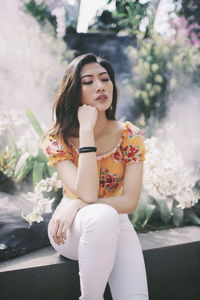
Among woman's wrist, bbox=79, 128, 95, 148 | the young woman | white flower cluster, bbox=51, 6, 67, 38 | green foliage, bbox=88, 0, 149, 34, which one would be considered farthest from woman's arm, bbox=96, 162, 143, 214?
green foliage, bbox=88, 0, 149, 34

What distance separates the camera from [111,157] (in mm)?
1869

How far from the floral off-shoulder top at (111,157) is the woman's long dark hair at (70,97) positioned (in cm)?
6

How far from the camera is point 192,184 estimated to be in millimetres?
2551

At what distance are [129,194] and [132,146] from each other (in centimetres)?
24

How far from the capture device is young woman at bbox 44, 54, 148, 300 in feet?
4.99

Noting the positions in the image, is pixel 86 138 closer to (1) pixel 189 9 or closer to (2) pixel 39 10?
(2) pixel 39 10

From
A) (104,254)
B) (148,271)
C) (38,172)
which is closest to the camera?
(104,254)

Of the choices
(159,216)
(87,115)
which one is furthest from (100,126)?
(159,216)

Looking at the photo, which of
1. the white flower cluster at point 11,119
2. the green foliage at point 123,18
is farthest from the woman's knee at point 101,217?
the green foliage at point 123,18

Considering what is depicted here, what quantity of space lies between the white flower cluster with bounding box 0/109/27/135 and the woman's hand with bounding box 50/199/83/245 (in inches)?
39.2

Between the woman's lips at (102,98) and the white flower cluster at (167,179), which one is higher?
the woman's lips at (102,98)

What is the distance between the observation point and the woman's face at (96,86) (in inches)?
70.7

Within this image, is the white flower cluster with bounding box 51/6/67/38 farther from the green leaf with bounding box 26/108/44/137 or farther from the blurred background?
the green leaf with bounding box 26/108/44/137

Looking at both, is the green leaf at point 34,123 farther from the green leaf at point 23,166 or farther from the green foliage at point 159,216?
the green foliage at point 159,216
